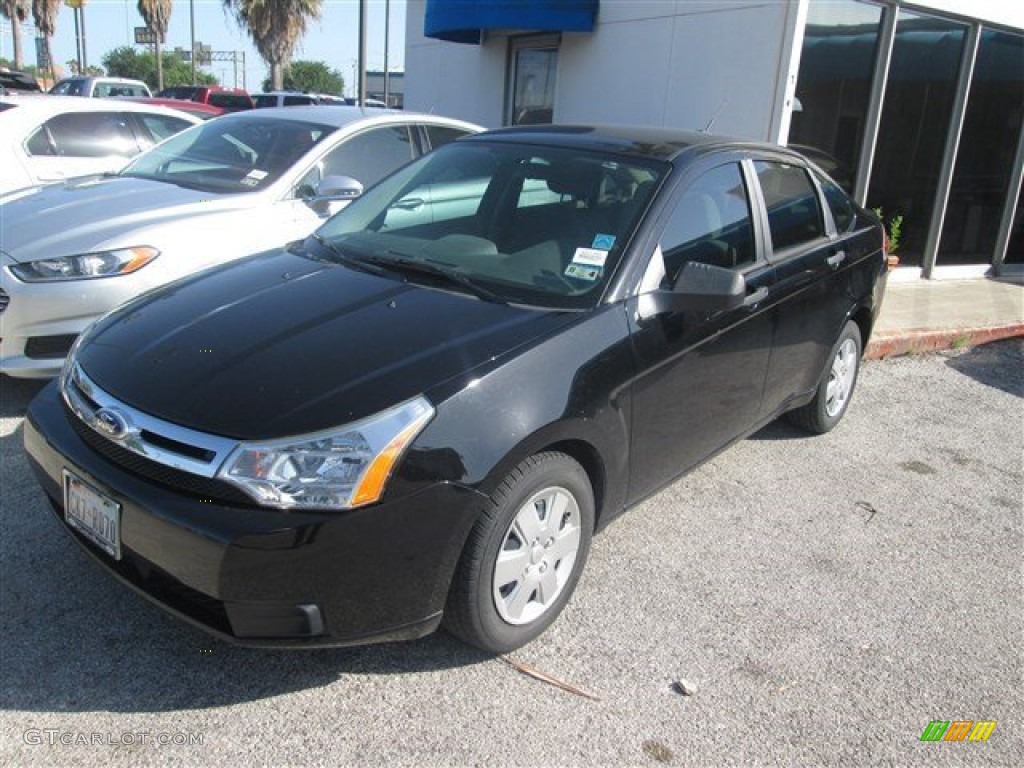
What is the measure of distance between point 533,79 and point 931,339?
18.8ft

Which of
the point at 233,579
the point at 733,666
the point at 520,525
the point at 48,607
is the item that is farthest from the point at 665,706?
the point at 48,607

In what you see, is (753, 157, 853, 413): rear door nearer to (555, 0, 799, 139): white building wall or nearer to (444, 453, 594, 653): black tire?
(444, 453, 594, 653): black tire

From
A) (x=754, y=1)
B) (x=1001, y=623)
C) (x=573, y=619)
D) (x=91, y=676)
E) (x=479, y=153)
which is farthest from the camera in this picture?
(x=754, y=1)

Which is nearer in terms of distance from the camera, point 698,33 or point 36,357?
point 36,357

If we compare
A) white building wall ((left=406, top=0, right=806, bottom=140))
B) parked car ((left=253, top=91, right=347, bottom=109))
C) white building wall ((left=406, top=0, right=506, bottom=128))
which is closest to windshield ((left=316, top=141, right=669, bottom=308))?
white building wall ((left=406, top=0, right=806, bottom=140))

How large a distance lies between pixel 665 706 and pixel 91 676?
1.72 m

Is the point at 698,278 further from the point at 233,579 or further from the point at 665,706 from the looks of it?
the point at 233,579

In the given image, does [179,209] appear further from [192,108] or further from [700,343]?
[192,108]

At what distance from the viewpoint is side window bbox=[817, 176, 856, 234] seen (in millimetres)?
4605

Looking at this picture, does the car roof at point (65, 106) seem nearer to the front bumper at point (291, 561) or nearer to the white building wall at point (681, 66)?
the white building wall at point (681, 66)

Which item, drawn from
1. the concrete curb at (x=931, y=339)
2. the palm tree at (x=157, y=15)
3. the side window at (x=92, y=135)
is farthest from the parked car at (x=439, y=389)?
the palm tree at (x=157, y=15)

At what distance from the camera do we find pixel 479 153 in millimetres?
3873

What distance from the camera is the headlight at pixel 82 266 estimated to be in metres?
4.18

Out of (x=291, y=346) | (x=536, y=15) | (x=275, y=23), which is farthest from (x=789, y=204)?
(x=275, y=23)
